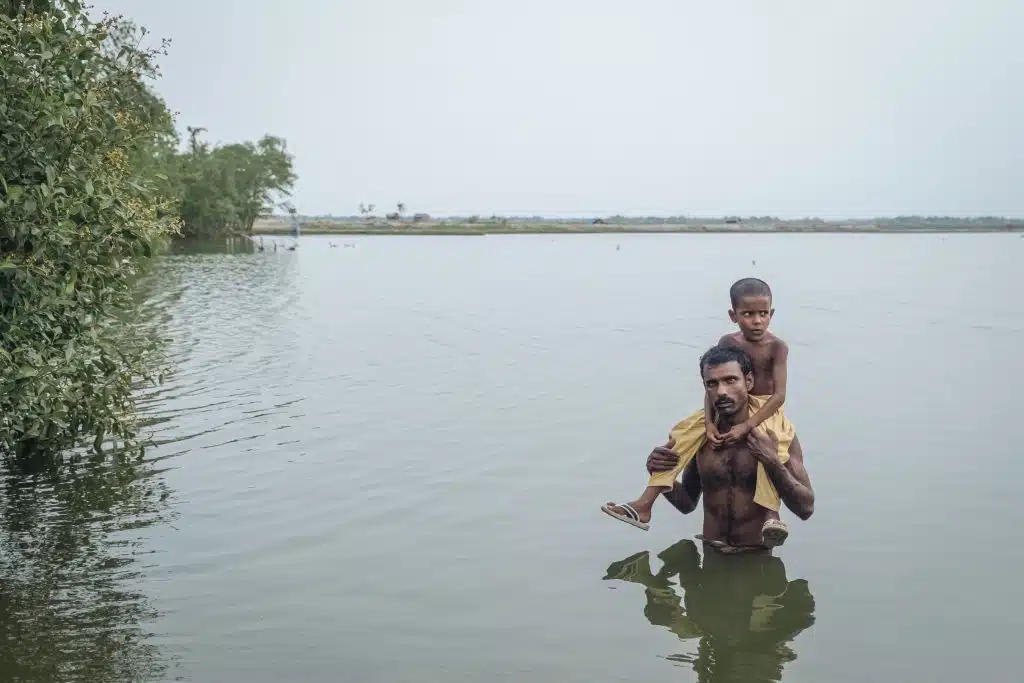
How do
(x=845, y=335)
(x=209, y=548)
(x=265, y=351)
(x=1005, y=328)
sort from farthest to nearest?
(x=1005, y=328)
(x=845, y=335)
(x=265, y=351)
(x=209, y=548)

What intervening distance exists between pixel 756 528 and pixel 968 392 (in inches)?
551

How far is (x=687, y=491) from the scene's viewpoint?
34.7 ft

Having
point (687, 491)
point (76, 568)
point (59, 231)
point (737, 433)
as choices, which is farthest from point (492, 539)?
point (59, 231)

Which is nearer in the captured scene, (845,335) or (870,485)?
(870,485)

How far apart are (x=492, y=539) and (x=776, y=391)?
11.9 ft

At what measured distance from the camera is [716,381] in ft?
30.9

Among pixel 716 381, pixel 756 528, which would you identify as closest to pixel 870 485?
pixel 756 528

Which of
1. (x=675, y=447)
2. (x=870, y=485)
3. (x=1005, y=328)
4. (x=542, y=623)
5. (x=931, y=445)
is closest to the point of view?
(x=542, y=623)

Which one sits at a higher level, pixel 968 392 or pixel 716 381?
pixel 716 381

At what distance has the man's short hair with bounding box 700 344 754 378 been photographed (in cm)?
946

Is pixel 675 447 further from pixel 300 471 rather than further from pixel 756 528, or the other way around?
pixel 300 471

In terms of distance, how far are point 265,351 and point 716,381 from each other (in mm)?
19865

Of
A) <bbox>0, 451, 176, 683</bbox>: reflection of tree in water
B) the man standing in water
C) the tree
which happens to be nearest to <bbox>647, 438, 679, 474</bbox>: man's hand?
the man standing in water

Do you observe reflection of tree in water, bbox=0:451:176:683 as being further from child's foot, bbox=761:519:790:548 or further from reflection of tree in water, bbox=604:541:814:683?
child's foot, bbox=761:519:790:548
